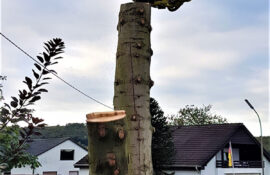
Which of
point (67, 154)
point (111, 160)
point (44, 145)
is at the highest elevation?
point (44, 145)

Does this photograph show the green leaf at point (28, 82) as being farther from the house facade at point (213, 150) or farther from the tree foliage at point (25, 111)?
the house facade at point (213, 150)

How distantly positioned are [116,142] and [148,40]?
40.5 inches

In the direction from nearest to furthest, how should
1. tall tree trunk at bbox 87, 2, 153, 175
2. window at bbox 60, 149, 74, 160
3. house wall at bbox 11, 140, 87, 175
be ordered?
1. tall tree trunk at bbox 87, 2, 153, 175
2. house wall at bbox 11, 140, 87, 175
3. window at bbox 60, 149, 74, 160

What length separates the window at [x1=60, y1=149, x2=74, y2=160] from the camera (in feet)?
123

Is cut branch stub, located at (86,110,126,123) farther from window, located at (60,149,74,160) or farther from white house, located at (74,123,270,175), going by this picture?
window, located at (60,149,74,160)

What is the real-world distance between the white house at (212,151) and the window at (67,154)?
407 inches

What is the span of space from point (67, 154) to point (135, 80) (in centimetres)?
3672

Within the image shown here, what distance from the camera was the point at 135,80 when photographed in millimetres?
2436

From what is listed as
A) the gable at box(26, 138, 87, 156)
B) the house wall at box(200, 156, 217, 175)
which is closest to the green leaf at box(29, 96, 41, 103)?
the house wall at box(200, 156, 217, 175)

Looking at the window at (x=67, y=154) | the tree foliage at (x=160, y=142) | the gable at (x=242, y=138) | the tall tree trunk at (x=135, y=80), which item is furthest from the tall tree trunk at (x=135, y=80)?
the window at (x=67, y=154)

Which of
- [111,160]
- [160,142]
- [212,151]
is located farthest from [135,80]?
[212,151]

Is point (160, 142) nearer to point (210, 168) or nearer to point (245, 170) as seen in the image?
point (210, 168)

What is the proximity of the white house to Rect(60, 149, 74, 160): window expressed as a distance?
Answer: 33.9ft

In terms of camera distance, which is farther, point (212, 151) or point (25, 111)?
point (212, 151)
